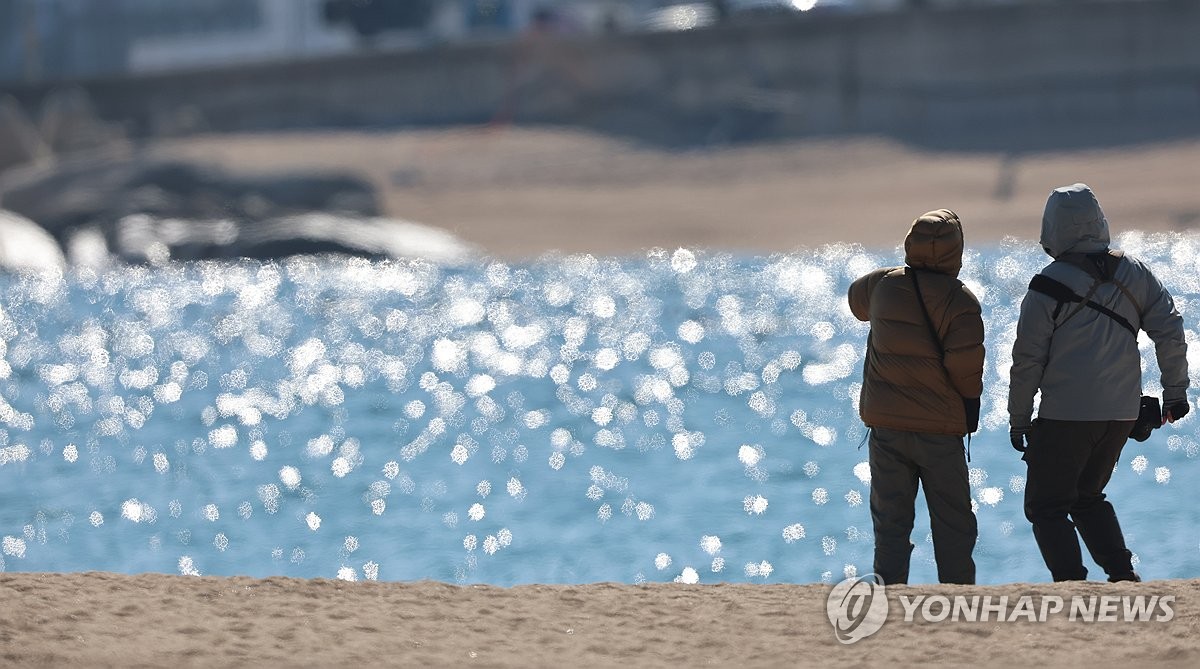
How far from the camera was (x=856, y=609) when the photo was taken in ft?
17.4

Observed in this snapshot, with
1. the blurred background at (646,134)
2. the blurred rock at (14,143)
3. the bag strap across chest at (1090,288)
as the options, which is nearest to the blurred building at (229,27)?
the blurred background at (646,134)

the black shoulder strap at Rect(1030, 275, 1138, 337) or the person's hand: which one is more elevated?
the black shoulder strap at Rect(1030, 275, 1138, 337)

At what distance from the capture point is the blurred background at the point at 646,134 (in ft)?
111

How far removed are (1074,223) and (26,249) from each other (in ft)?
91.7

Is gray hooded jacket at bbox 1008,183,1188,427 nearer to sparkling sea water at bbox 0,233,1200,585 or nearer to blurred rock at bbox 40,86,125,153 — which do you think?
sparkling sea water at bbox 0,233,1200,585

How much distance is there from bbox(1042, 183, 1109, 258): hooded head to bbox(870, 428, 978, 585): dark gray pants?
2.46 ft

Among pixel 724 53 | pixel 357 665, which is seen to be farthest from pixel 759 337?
pixel 724 53

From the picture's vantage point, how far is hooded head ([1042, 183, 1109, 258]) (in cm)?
590

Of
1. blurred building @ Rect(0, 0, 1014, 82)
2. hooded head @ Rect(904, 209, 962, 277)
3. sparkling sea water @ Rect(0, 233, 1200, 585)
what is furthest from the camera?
blurred building @ Rect(0, 0, 1014, 82)

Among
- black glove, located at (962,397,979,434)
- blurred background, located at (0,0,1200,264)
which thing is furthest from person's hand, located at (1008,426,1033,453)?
blurred background, located at (0,0,1200,264)

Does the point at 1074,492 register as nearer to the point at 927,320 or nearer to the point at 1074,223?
the point at 927,320

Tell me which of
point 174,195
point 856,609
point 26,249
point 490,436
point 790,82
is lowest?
point 856,609

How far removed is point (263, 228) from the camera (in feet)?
106

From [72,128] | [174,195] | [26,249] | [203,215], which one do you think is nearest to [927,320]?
[26,249]
